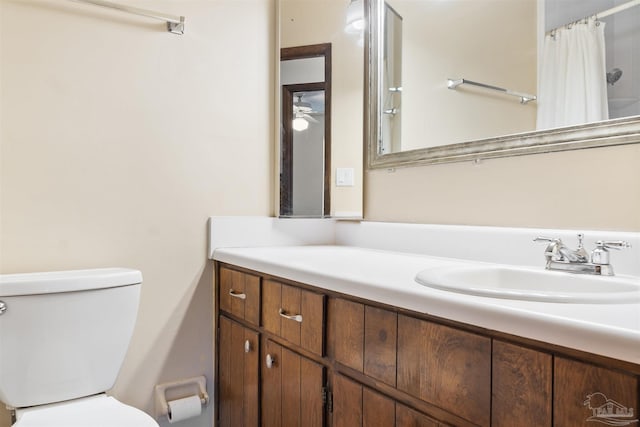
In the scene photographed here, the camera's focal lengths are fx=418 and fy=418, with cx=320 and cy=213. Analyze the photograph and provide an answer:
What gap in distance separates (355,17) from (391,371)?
1.52m

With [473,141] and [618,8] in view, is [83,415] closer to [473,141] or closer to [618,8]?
[473,141]

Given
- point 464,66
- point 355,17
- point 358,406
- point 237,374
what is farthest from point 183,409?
point 355,17

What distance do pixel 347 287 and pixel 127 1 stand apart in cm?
138

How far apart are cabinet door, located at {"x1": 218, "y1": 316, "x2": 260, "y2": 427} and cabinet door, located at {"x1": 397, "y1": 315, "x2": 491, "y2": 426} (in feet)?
2.21

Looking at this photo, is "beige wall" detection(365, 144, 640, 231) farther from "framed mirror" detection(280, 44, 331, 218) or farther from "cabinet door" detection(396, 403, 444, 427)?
"cabinet door" detection(396, 403, 444, 427)

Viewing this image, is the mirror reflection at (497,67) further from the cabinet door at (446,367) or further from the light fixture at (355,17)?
the cabinet door at (446,367)

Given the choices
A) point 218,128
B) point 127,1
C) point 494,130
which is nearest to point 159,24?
point 127,1

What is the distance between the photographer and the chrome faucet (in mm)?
914

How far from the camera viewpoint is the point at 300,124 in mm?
1809

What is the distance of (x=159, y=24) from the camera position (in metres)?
1.60

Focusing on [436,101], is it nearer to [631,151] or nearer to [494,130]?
[494,130]

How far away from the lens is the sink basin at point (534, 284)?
0.67 meters

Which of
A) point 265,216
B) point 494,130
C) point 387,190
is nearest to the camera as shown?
point 494,130

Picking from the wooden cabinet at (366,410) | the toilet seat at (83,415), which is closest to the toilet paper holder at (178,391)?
the toilet seat at (83,415)
